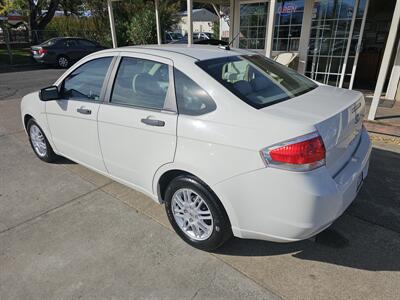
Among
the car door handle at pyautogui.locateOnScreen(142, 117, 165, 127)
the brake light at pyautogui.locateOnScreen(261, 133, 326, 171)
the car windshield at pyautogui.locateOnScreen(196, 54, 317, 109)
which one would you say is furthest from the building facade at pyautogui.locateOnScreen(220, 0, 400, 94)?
the brake light at pyautogui.locateOnScreen(261, 133, 326, 171)

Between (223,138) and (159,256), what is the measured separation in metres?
1.16

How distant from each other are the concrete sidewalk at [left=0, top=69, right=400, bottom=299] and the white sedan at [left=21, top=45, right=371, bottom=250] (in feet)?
0.96

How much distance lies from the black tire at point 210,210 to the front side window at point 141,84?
0.66m

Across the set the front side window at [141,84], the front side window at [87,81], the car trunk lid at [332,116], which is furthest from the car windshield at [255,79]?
the front side window at [87,81]

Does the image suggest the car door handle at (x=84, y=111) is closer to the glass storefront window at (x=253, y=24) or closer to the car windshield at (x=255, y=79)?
the car windshield at (x=255, y=79)

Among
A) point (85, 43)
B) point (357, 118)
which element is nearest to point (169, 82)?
point (357, 118)

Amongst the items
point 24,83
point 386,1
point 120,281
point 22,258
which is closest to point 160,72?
point 120,281

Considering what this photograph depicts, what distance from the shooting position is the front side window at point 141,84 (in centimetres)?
259

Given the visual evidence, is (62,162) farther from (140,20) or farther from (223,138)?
(140,20)

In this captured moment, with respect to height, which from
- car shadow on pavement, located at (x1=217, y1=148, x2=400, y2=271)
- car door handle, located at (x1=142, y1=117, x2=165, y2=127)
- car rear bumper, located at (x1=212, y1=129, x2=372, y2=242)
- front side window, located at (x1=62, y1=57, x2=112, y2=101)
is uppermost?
front side window, located at (x1=62, y1=57, x2=112, y2=101)

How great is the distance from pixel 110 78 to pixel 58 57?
14263 millimetres

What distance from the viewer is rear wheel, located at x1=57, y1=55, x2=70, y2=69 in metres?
15.3

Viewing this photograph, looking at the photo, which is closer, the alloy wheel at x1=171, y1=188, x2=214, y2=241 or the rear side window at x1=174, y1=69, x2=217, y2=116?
the rear side window at x1=174, y1=69, x2=217, y2=116

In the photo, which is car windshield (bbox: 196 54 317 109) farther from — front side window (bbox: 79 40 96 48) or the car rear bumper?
front side window (bbox: 79 40 96 48)
